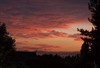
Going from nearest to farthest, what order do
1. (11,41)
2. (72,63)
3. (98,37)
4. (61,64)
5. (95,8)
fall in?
1. (72,63)
2. (98,37)
3. (95,8)
4. (61,64)
5. (11,41)

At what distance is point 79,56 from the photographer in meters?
35.6

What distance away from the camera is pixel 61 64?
3302 inches

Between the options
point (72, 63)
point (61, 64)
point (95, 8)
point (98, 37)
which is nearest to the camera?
point (72, 63)

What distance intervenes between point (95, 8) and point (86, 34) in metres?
5.42

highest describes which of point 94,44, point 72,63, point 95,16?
point 95,16

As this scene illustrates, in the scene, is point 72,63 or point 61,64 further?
point 61,64

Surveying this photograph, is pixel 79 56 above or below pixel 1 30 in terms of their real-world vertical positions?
below

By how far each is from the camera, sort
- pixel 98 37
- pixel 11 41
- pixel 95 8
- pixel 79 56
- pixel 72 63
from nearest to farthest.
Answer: pixel 79 56, pixel 72 63, pixel 98 37, pixel 95 8, pixel 11 41

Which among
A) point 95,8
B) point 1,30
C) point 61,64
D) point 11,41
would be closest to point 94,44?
point 95,8

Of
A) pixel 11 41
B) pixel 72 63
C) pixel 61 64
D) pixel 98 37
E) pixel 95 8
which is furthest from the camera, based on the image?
pixel 11 41

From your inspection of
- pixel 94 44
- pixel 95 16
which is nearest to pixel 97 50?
pixel 94 44

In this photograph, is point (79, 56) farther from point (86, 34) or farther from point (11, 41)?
point (11, 41)

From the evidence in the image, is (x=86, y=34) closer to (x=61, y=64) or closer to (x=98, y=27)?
(x=98, y=27)

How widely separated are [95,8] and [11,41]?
39.0 m
